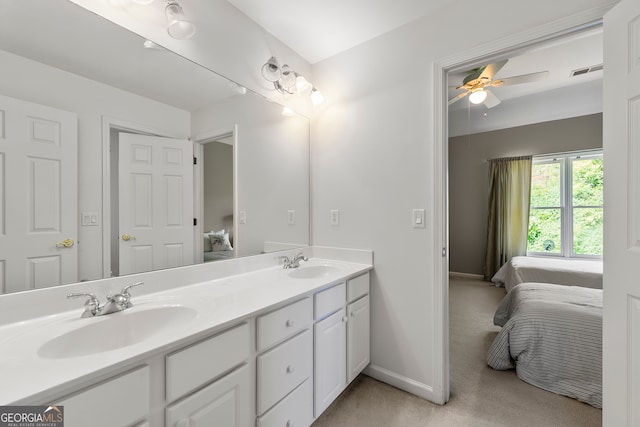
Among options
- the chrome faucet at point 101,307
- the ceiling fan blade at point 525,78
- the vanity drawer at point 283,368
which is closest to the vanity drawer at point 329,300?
the vanity drawer at point 283,368

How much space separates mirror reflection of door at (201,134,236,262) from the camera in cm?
159

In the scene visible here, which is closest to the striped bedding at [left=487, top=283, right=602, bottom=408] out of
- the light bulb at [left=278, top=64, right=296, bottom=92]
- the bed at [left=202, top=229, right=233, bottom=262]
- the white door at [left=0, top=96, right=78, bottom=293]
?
the bed at [left=202, top=229, right=233, bottom=262]

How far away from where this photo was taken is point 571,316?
1.85 m

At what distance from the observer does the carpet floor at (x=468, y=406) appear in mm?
1543

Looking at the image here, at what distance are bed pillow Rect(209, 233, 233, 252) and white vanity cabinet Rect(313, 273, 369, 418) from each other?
659mm

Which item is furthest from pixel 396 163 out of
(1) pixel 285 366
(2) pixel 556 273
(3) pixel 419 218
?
(2) pixel 556 273

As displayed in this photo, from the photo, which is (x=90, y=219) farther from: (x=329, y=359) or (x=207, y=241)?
(x=329, y=359)

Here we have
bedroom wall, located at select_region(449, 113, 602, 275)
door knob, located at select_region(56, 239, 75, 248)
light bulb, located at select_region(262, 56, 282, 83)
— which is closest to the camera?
door knob, located at select_region(56, 239, 75, 248)

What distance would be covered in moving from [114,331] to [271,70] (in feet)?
5.57

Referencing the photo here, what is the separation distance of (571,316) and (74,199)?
9.54 feet

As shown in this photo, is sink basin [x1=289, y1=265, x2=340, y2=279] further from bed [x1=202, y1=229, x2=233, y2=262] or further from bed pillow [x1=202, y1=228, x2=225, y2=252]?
bed pillow [x1=202, y1=228, x2=225, y2=252]

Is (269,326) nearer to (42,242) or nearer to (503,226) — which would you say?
(42,242)

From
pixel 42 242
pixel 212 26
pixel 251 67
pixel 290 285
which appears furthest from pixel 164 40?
pixel 290 285

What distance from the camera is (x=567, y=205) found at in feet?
13.5
